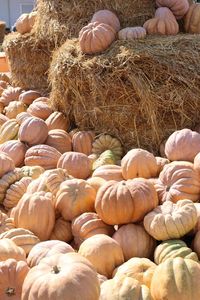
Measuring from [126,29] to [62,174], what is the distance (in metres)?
2.07

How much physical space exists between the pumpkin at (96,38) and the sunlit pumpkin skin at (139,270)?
278 cm

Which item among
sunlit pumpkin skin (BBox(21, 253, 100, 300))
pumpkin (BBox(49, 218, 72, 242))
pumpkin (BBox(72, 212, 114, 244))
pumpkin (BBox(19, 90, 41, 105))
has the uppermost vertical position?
sunlit pumpkin skin (BBox(21, 253, 100, 300))

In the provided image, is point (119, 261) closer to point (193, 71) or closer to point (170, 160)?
point (170, 160)

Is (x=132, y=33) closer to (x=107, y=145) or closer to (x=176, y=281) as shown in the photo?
(x=107, y=145)

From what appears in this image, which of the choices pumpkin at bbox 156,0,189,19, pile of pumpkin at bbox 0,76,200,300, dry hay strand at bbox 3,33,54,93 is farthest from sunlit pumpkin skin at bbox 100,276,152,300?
dry hay strand at bbox 3,33,54,93

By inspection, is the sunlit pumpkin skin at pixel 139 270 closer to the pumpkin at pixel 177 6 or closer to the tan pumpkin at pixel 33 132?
the tan pumpkin at pixel 33 132

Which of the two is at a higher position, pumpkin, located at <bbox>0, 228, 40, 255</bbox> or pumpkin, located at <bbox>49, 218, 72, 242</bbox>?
pumpkin, located at <bbox>0, 228, 40, 255</bbox>

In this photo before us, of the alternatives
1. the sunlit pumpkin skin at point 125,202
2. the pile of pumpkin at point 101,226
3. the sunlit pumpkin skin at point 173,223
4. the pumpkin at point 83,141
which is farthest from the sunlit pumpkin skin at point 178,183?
the pumpkin at point 83,141

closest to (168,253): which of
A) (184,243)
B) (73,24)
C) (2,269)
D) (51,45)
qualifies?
(184,243)

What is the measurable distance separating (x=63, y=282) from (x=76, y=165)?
2.04 meters

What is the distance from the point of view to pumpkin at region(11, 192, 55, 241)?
2920 millimetres

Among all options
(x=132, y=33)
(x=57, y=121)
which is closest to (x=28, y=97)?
(x=57, y=121)

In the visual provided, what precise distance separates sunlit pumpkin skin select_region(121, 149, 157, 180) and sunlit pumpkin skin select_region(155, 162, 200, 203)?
0.22 meters

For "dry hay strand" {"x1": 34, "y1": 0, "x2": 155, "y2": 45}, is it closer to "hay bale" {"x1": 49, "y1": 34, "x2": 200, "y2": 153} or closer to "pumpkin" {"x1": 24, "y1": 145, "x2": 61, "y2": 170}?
"hay bale" {"x1": 49, "y1": 34, "x2": 200, "y2": 153}
